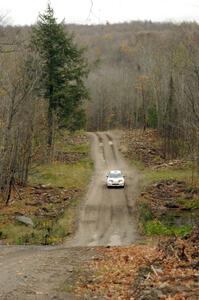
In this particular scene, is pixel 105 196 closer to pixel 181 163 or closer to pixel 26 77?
pixel 26 77

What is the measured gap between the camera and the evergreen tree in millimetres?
49366

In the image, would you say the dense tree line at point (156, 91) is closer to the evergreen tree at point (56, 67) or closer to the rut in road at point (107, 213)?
the rut in road at point (107, 213)

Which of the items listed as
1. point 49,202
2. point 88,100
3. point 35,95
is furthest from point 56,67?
point 49,202

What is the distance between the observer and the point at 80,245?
2497cm

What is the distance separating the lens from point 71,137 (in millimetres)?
Result: 64562

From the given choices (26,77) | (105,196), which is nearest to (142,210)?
(105,196)

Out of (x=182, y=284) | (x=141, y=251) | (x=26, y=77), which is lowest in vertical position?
(x=141, y=251)

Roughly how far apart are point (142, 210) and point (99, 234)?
19.0 ft

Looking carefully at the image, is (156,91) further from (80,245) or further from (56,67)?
(80,245)

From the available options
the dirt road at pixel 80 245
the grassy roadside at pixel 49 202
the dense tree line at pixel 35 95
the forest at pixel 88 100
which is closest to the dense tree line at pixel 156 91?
the forest at pixel 88 100

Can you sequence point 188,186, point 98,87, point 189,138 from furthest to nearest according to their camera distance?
point 98,87
point 189,138
point 188,186

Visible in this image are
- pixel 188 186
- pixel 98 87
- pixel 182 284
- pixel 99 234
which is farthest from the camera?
pixel 98 87

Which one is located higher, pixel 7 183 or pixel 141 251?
pixel 141 251

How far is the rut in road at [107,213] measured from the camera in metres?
26.8
